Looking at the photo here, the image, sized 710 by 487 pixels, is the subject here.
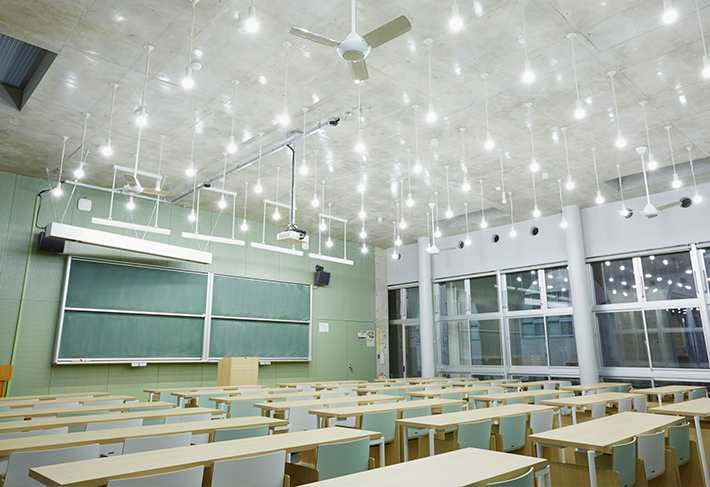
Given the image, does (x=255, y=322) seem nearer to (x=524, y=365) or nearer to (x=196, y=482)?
(x=524, y=365)

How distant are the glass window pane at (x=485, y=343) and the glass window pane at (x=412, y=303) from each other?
80.4 inches

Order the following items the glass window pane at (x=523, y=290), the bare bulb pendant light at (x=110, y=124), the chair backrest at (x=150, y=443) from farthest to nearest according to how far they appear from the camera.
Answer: the glass window pane at (x=523, y=290)
the bare bulb pendant light at (x=110, y=124)
the chair backrest at (x=150, y=443)

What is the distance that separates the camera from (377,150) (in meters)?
8.14

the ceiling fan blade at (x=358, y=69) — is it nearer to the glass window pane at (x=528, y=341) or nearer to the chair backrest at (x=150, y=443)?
the chair backrest at (x=150, y=443)

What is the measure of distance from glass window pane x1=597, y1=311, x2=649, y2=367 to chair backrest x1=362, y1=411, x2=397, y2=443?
7.45 metres

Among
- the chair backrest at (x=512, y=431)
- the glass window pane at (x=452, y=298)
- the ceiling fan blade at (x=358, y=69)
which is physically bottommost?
the chair backrest at (x=512, y=431)

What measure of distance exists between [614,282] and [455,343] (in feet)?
14.3

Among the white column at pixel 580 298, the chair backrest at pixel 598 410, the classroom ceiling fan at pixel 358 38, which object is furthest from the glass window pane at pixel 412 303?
the classroom ceiling fan at pixel 358 38

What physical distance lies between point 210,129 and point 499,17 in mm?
4458

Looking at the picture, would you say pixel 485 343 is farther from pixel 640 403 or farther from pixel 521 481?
pixel 521 481

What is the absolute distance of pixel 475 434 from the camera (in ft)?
13.2

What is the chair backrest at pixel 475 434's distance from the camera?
3.93m

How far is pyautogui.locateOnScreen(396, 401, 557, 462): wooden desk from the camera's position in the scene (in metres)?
3.83

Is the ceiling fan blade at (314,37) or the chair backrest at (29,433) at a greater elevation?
the ceiling fan blade at (314,37)
